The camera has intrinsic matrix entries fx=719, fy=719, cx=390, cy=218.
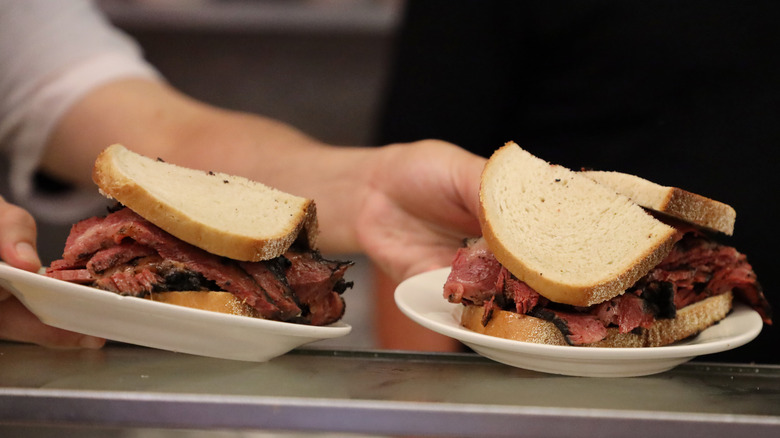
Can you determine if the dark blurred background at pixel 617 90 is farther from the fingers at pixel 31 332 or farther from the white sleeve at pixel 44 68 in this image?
the fingers at pixel 31 332

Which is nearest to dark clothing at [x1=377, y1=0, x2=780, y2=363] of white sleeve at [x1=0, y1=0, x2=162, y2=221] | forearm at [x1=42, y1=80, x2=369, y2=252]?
forearm at [x1=42, y1=80, x2=369, y2=252]

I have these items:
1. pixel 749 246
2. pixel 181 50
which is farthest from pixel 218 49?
pixel 749 246

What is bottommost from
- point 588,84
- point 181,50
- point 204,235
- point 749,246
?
point 181,50

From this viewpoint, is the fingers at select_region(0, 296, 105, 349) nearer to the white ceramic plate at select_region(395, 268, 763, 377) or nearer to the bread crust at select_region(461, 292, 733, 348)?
the white ceramic plate at select_region(395, 268, 763, 377)

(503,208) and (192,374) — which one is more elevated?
(503,208)

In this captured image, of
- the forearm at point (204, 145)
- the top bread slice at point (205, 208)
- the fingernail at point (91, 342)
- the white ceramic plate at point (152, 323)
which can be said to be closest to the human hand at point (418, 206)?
the forearm at point (204, 145)

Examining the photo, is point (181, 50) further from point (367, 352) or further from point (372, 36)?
point (367, 352)

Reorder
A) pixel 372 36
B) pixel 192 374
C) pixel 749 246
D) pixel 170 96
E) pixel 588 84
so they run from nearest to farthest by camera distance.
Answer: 1. pixel 192 374
2. pixel 749 246
3. pixel 588 84
4. pixel 170 96
5. pixel 372 36
